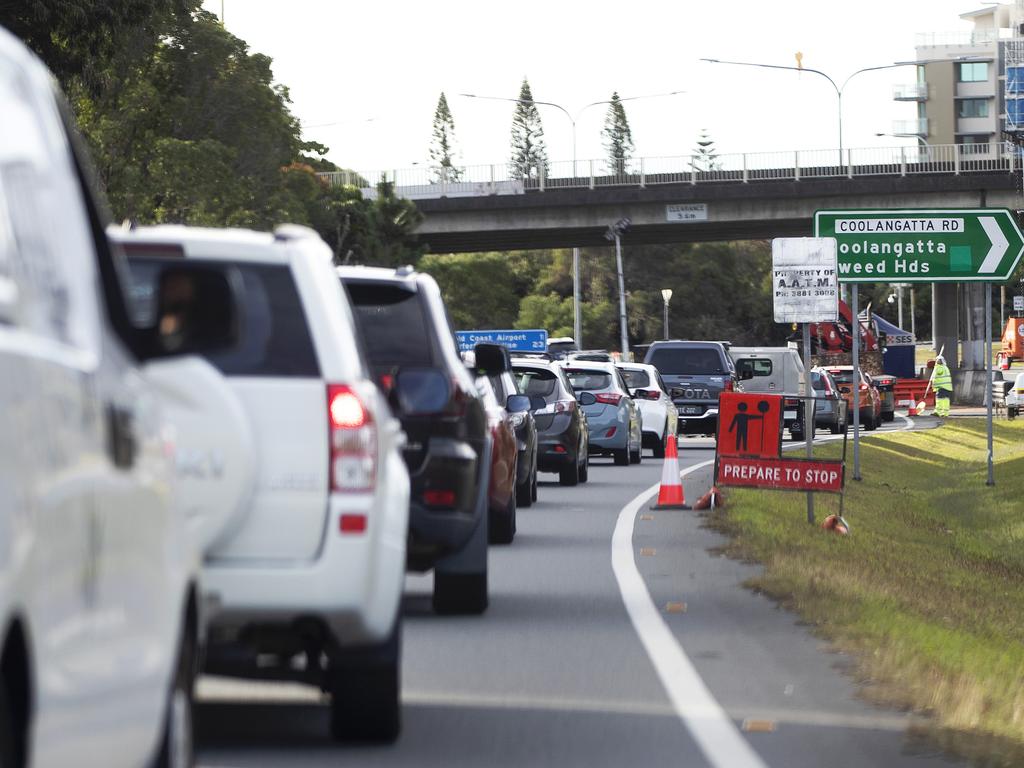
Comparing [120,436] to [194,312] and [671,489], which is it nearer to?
[194,312]

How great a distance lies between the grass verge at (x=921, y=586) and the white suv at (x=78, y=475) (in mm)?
3692

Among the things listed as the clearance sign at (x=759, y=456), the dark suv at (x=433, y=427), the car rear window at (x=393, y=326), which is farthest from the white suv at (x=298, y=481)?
the clearance sign at (x=759, y=456)

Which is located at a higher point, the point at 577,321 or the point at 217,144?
the point at 217,144

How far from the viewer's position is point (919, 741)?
7695 mm

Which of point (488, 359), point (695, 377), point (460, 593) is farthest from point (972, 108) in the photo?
point (460, 593)

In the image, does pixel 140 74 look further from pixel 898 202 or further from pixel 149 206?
pixel 898 202

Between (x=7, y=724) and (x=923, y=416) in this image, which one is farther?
(x=923, y=416)

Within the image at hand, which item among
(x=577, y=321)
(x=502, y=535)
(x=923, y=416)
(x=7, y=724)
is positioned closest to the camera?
(x=7, y=724)

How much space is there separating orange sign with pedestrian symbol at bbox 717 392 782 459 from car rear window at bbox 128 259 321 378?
12.0 metres

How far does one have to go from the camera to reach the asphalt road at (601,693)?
743cm

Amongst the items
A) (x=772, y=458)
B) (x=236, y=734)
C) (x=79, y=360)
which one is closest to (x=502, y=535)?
(x=772, y=458)

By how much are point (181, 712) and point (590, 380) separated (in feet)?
85.9

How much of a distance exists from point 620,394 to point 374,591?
2432cm

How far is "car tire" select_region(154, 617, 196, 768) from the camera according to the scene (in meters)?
4.77
